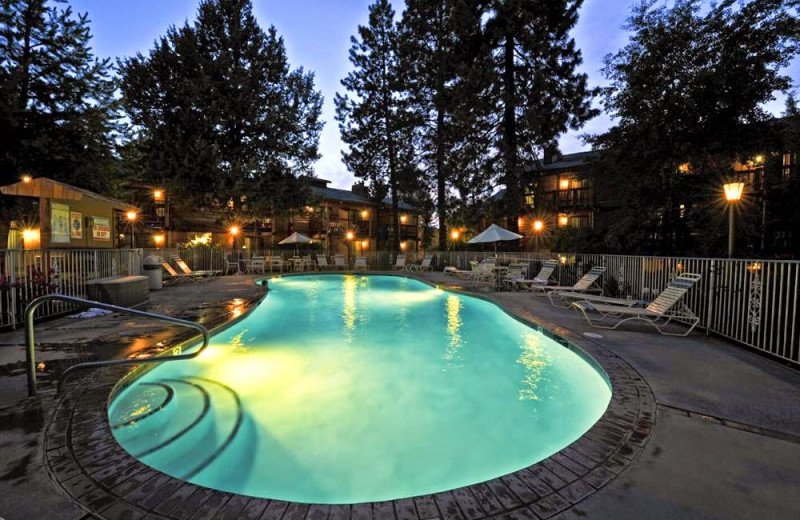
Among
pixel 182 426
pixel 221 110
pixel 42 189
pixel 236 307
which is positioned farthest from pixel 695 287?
pixel 221 110

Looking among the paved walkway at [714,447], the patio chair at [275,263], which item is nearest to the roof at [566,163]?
the patio chair at [275,263]

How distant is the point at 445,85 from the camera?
19016mm

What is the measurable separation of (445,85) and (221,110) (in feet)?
38.4

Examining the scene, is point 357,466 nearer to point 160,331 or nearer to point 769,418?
point 769,418

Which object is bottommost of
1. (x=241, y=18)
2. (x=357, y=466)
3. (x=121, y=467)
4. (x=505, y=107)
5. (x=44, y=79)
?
(x=357, y=466)

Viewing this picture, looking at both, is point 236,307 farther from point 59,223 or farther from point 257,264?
point 257,264

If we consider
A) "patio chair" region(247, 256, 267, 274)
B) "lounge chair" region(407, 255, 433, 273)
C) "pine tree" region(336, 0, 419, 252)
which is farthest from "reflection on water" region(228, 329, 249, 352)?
"pine tree" region(336, 0, 419, 252)

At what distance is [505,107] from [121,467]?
1772 cm

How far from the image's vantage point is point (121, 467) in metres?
2.06

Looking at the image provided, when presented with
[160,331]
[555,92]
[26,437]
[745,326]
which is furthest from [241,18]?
[745,326]

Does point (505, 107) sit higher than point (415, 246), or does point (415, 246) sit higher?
point (505, 107)

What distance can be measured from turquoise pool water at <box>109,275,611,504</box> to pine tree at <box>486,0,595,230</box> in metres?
11.4

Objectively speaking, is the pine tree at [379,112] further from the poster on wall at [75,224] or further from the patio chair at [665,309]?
the patio chair at [665,309]

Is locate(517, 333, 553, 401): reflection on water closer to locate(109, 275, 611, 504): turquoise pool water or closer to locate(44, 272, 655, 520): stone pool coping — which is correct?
locate(109, 275, 611, 504): turquoise pool water
